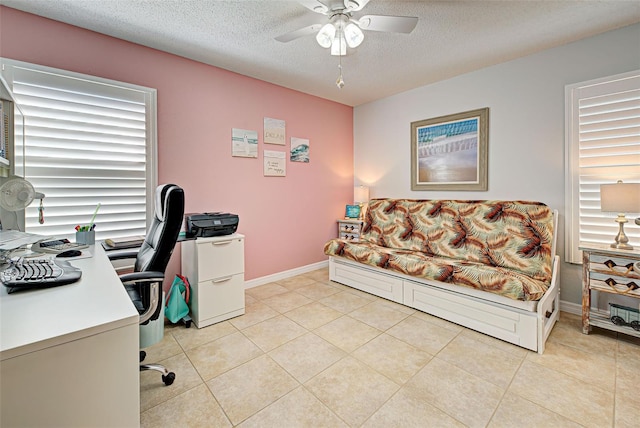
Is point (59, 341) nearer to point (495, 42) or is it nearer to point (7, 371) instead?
point (7, 371)

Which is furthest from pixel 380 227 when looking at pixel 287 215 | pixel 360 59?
pixel 360 59

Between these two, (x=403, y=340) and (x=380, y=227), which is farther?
(x=380, y=227)

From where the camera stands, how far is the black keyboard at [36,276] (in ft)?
3.40

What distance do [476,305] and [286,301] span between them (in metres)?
1.78

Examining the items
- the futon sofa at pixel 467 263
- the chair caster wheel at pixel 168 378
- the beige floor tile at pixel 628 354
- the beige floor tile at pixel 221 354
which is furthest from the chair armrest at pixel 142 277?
the beige floor tile at pixel 628 354

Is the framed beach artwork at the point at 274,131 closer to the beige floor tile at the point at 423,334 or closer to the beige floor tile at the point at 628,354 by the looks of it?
the beige floor tile at the point at 423,334

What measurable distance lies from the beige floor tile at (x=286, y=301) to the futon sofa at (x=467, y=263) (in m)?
0.63

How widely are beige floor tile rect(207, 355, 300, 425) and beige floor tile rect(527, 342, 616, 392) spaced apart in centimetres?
171

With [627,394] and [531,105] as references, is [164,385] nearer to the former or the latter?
[627,394]

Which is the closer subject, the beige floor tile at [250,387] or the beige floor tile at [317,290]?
the beige floor tile at [250,387]

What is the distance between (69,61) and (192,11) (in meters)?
1.10

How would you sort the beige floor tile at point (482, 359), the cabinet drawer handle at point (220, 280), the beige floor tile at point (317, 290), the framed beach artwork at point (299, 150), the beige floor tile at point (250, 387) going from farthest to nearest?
the framed beach artwork at point (299, 150)
the beige floor tile at point (317, 290)
the cabinet drawer handle at point (220, 280)
the beige floor tile at point (482, 359)
the beige floor tile at point (250, 387)

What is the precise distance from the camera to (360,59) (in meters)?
2.82

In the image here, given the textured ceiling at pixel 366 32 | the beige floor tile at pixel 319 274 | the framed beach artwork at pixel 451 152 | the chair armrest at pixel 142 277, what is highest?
the textured ceiling at pixel 366 32
